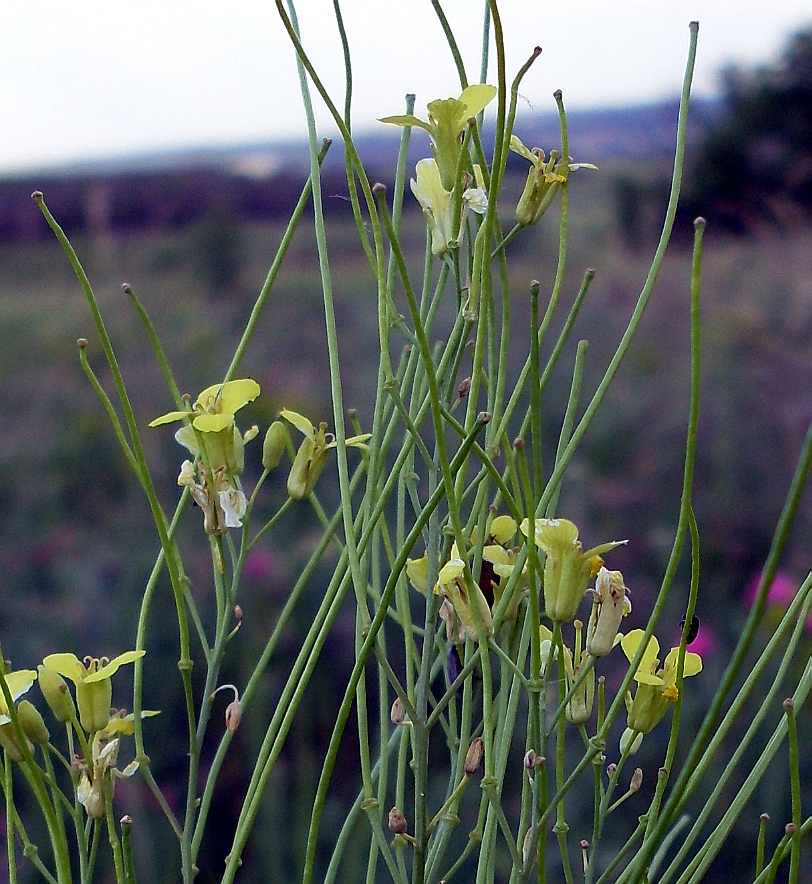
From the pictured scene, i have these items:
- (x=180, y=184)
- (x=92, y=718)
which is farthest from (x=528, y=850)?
(x=180, y=184)

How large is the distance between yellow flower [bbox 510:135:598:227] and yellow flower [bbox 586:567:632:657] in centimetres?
12

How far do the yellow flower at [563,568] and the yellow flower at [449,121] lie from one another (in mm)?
103

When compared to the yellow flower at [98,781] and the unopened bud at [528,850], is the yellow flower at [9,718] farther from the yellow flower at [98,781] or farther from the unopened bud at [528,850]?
the unopened bud at [528,850]

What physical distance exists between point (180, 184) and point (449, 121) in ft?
10.5

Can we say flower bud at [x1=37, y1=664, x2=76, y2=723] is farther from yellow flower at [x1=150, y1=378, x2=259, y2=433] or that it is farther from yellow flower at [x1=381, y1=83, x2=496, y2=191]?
yellow flower at [x1=381, y1=83, x2=496, y2=191]

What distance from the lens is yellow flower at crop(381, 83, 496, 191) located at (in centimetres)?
27

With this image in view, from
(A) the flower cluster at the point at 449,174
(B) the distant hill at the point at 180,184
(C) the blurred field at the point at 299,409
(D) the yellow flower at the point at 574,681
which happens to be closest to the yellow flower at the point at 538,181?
(A) the flower cluster at the point at 449,174

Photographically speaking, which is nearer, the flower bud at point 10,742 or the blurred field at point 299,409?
the flower bud at point 10,742

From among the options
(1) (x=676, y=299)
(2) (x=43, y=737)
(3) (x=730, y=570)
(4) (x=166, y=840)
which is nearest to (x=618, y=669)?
(3) (x=730, y=570)

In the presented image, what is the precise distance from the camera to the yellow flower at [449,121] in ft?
0.89

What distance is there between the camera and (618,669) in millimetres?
1161

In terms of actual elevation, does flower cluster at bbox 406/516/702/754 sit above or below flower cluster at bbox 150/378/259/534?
below

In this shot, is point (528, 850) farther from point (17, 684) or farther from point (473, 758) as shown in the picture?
point (17, 684)

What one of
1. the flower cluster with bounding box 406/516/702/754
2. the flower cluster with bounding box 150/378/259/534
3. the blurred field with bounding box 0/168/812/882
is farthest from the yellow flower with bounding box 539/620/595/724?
the blurred field with bounding box 0/168/812/882
